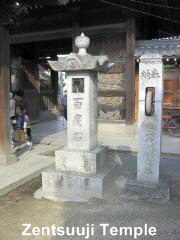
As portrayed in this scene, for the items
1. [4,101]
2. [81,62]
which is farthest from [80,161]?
[4,101]

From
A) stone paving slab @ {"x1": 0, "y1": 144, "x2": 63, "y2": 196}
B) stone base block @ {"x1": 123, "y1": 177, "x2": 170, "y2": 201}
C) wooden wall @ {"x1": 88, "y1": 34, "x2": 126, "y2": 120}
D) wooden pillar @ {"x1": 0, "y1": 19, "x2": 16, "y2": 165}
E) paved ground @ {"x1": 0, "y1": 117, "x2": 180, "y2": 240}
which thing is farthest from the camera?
wooden wall @ {"x1": 88, "y1": 34, "x2": 126, "y2": 120}

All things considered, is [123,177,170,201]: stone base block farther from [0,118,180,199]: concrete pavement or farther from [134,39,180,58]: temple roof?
[134,39,180,58]: temple roof

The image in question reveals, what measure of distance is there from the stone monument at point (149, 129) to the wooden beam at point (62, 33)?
5880 mm

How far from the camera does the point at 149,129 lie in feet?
18.0

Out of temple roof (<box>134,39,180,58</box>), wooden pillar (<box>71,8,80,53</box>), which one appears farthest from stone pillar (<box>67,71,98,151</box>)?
wooden pillar (<box>71,8,80,53</box>)

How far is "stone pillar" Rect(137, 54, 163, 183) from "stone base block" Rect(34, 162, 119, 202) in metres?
0.78

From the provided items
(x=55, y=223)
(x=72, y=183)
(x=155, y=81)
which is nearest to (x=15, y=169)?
(x=72, y=183)

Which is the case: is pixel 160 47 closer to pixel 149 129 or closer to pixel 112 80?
pixel 112 80

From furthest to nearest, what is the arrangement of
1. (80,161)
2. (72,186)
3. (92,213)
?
(80,161)
(72,186)
(92,213)

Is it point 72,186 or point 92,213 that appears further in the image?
point 72,186

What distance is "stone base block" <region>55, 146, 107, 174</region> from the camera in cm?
569

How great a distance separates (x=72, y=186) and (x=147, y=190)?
1.38 metres

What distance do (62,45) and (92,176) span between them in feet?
37.1

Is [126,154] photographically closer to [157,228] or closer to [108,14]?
[157,228]
